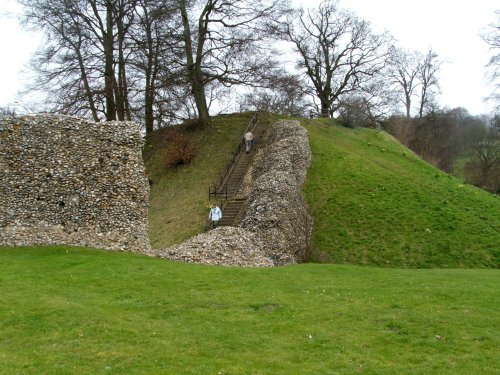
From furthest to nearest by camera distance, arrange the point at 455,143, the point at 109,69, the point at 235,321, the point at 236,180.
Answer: the point at 455,143 < the point at 109,69 < the point at 236,180 < the point at 235,321

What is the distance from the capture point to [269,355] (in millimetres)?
8984

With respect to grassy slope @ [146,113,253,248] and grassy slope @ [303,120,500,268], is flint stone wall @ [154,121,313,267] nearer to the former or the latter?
grassy slope @ [303,120,500,268]

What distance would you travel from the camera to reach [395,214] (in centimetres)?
2497

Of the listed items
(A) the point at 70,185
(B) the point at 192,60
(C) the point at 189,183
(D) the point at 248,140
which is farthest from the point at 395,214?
(B) the point at 192,60

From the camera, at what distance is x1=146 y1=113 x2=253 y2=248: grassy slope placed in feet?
84.6

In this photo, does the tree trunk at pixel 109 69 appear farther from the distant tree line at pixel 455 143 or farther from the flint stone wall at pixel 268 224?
the distant tree line at pixel 455 143

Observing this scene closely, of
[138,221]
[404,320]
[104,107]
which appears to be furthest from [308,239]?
[104,107]

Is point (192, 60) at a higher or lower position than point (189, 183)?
higher

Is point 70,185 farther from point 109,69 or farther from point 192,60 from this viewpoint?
point 192,60

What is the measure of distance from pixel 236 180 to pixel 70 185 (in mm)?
12222

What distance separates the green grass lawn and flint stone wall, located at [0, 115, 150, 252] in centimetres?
204

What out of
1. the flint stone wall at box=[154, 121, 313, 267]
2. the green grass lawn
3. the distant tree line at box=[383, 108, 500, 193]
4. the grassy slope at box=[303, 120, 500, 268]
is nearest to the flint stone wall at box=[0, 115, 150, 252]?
the green grass lawn

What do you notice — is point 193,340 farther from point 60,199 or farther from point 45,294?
point 60,199

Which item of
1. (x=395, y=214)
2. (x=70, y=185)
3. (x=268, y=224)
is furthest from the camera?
(x=395, y=214)
